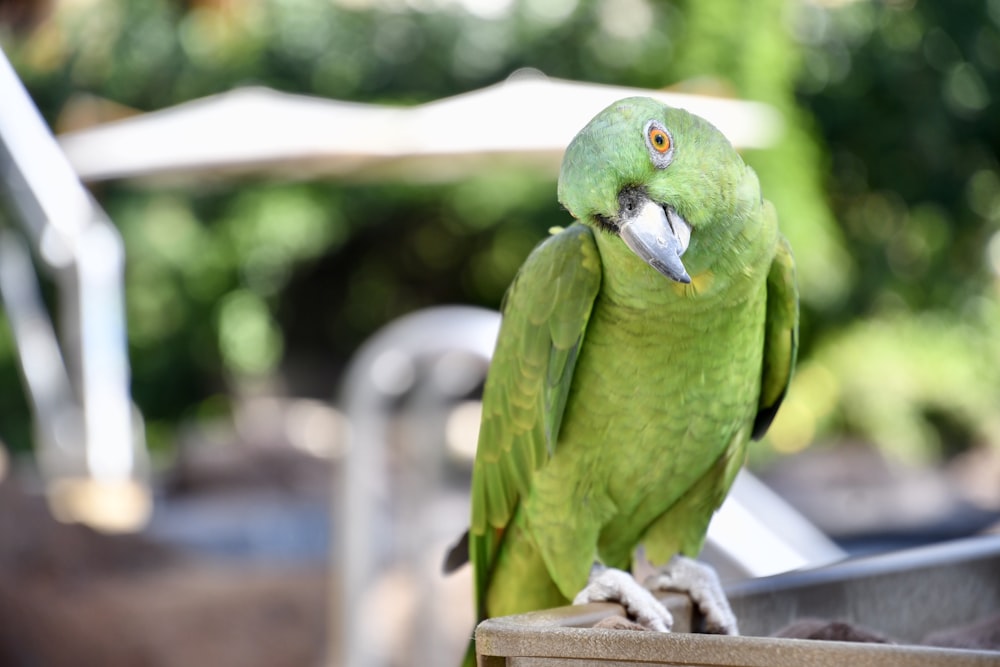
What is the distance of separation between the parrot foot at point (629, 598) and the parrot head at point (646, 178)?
38 centimetres

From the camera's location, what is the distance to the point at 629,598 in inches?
54.6

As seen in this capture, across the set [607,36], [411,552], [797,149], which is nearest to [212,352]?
[607,36]

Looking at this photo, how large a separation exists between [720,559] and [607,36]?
8804 millimetres

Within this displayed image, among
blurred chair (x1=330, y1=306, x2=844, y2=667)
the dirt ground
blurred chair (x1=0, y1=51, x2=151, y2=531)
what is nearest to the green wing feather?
blurred chair (x1=330, y1=306, x2=844, y2=667)

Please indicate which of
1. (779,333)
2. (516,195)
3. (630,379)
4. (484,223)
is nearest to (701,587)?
(630,379)

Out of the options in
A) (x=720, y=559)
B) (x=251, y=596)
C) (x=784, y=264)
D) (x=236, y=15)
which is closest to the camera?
(x=784, y=264)

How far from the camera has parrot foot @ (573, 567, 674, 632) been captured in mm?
1347

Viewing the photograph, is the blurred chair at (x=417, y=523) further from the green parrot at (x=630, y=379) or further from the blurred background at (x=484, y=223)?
the blurred background at (x=484, y=223)

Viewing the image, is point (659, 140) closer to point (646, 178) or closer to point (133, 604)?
point (646, 178)

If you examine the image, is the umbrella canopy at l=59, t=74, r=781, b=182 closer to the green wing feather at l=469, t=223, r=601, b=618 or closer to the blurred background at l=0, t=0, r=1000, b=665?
the blurred background at l=0, t=0, r=1000, b=665

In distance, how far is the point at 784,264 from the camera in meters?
1.67

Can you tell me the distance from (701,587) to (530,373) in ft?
1.24

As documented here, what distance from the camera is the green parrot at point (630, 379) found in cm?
146

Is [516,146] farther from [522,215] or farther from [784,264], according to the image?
[522,215]
